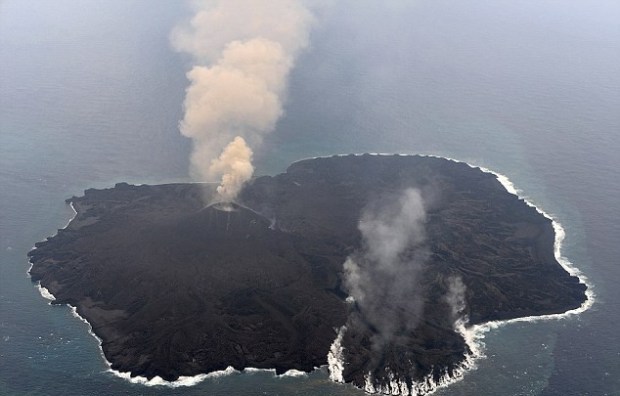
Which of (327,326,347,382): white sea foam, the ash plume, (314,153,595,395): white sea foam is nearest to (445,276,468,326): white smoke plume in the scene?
(314,153,595,395): white sea foam

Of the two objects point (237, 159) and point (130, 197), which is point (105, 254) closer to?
point (130, 197)


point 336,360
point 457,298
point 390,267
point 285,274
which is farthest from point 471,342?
point 285,274

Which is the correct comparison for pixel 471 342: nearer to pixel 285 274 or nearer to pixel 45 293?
pixel 285 274

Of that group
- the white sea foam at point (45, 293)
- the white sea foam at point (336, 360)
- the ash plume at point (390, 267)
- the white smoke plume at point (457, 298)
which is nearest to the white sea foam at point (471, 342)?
the white sea foam at point (336, 360)

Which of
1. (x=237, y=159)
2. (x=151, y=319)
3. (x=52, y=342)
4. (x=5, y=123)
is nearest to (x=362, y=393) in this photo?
(x=151, y=319)

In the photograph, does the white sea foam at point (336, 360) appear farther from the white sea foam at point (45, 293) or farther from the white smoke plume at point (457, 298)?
the white sea foam at point (45, 293)

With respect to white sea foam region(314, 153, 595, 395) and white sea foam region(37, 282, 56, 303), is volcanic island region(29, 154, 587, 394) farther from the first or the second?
white sea foam region(37, 282, 56, 303)
